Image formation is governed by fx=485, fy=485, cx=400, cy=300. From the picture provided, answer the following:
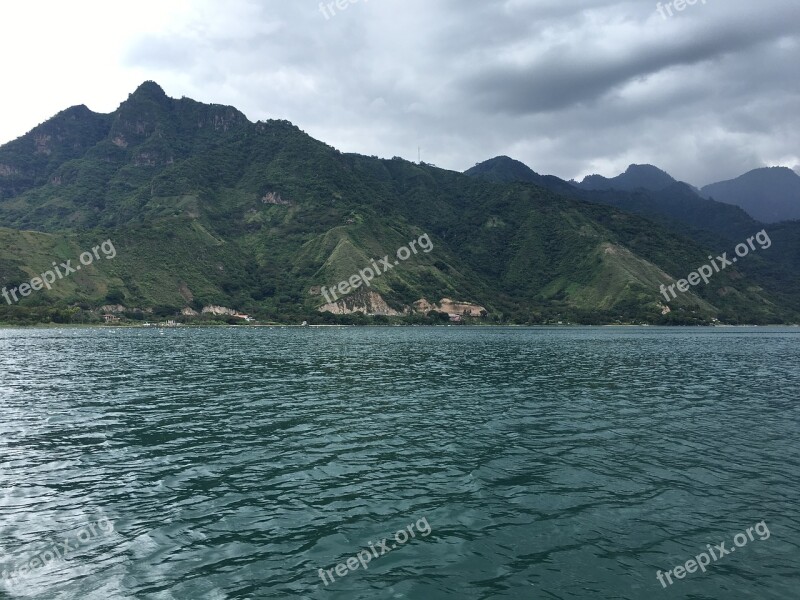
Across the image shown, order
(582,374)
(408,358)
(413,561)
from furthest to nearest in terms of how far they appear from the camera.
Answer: (408,358), (582,374), (413,561)

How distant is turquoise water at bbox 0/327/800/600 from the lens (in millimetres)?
15555

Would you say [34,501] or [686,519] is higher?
[34,501]

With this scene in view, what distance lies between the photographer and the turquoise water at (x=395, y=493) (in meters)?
15.6

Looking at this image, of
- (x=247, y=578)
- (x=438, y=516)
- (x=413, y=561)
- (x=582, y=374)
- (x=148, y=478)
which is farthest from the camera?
(x=582, y=374)

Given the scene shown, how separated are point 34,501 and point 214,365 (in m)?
59.0

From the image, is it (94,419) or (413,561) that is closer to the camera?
(413,561)

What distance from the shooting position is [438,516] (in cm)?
2056

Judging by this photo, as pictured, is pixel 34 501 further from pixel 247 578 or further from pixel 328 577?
pixel 328 577

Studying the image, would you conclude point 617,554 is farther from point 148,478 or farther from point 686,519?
point 148,478

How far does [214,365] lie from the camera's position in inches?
3103

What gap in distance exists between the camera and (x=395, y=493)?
75.8 feet

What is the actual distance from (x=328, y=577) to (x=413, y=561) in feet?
9.77

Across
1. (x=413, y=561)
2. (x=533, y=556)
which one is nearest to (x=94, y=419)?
(x=413, y=561)

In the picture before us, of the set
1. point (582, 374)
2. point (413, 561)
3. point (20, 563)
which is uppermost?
point (20, 563)
